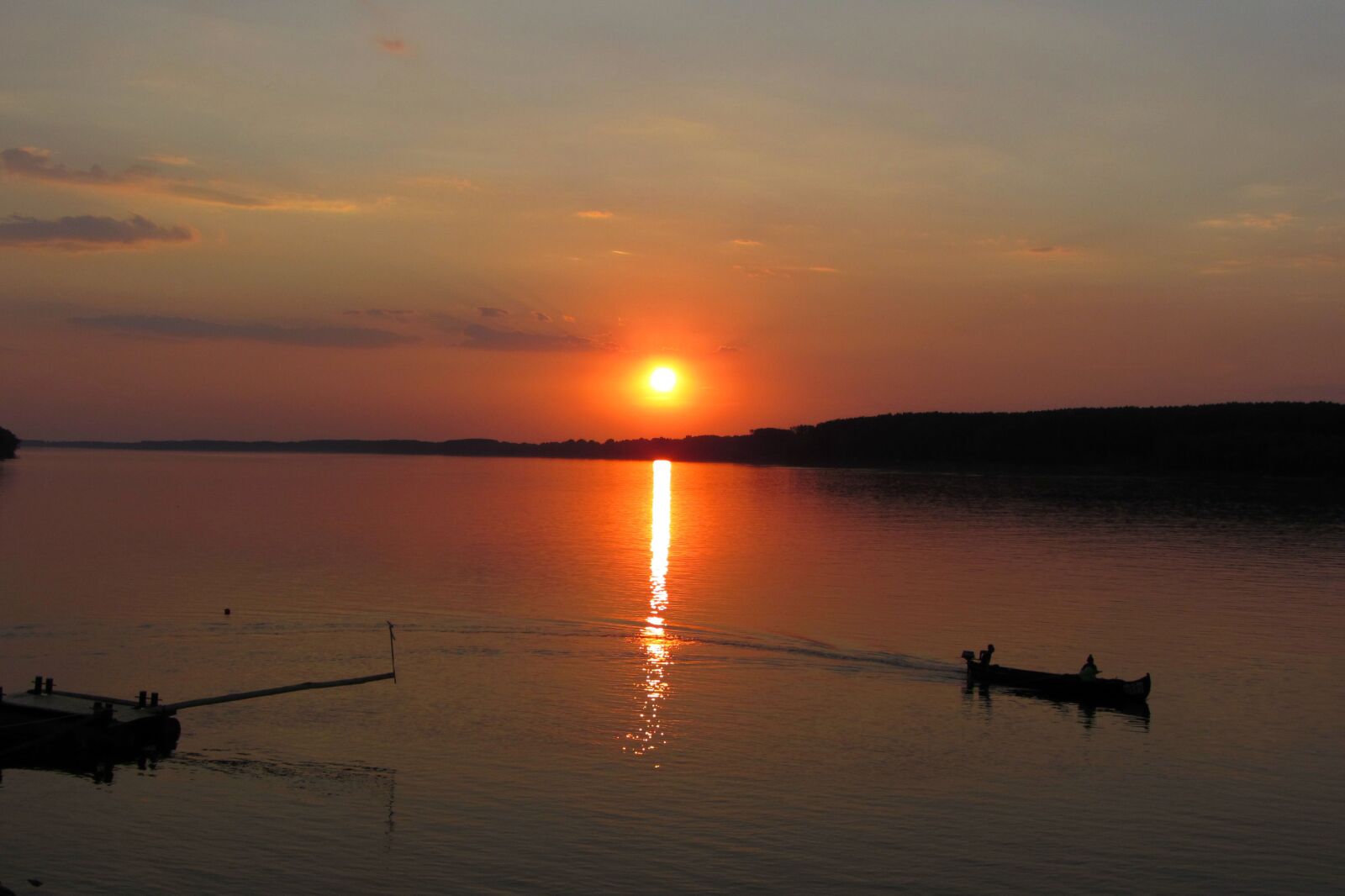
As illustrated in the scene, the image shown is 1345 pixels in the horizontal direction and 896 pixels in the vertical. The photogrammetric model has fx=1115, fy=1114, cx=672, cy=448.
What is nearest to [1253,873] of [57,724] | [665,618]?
[57,724]

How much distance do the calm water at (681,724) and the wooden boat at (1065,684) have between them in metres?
1.06

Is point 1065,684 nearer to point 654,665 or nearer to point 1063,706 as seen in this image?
point 1063,706

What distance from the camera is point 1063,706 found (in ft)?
116

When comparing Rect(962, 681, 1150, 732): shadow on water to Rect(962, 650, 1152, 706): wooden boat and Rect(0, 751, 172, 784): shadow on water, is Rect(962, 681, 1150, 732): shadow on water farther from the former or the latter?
Rect(0, 751, 172, 784): shadow on water

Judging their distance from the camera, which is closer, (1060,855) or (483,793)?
(1060,855)

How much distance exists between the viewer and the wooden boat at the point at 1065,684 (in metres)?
35.2

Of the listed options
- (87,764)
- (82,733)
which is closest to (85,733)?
(82,733)

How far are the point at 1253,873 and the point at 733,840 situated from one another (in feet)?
33.2

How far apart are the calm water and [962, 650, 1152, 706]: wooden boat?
3.47 feet

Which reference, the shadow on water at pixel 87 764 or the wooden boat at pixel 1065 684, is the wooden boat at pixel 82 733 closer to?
the shadow on water at pixel 87 764

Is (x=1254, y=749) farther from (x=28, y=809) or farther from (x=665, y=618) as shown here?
(x=28, y=809)

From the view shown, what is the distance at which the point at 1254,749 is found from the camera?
2991cm

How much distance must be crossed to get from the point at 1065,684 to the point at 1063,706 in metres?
1.16

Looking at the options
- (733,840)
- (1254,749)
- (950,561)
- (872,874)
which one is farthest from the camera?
(950,561)
